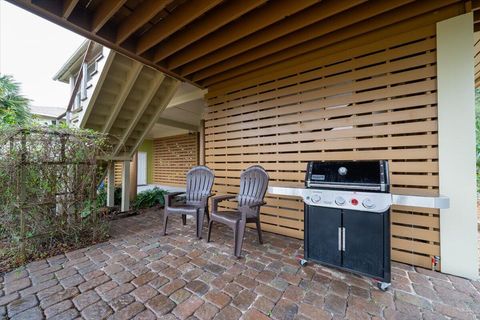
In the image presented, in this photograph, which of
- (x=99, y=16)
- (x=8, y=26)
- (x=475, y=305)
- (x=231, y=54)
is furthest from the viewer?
(x=8, y=26)

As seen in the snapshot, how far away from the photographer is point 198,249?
264 centimetres

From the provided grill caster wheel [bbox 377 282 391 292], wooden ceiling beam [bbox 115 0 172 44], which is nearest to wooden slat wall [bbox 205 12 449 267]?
grill caster wheel [bbox 377 282 391 292]

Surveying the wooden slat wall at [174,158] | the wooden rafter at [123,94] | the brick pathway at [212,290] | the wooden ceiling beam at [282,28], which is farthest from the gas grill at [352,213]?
the wooden slat wall at [174,158]

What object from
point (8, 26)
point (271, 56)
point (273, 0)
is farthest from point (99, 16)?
point (8, 26)

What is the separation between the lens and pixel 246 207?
2475mm

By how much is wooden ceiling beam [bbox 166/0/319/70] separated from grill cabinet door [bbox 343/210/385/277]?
219 centimetres

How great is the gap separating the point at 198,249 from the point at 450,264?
2.85m

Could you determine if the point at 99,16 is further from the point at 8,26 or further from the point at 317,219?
the point at 8,26

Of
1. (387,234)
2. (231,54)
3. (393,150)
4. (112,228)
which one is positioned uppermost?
(231,54)

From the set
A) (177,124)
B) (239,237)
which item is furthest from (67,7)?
(177,124)

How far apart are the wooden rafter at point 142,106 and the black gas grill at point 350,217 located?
10.5ft

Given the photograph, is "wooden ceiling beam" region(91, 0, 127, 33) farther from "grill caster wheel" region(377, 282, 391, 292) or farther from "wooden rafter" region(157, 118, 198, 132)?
"wooden rafter" region(157, 118, 198, 132)

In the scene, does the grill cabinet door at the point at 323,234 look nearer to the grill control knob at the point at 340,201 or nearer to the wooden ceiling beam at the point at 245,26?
the grill control knob at the point at 340,201

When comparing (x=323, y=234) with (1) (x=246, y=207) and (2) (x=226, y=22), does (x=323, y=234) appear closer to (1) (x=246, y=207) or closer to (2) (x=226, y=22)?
(1) (x=246, y=207)
